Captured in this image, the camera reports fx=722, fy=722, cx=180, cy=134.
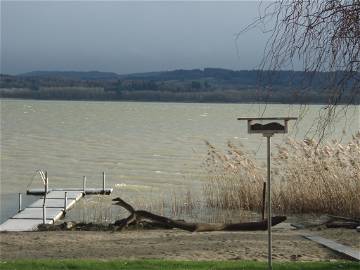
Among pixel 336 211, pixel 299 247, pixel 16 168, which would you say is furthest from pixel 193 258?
pixel 16 168

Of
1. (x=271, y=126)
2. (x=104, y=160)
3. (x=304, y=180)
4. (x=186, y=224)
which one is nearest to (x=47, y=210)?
(x=186, y=224)

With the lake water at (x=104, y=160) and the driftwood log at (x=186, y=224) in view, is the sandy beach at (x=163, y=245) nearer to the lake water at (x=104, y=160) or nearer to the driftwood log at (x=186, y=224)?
the driftwood log at (x=186, y=224)

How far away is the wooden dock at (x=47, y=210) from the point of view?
13.9 meters

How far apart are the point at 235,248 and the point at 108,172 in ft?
54.6

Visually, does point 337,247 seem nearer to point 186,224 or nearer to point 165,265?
point 165,265

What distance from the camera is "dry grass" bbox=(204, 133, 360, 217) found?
48.7 ft

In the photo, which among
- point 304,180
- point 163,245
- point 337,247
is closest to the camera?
point 337,247

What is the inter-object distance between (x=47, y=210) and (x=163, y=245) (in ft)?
19.9

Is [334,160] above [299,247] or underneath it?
above

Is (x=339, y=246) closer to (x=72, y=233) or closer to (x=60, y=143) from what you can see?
(x=72, y=233)

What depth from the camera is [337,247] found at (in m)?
10.2

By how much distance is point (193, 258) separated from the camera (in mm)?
9453

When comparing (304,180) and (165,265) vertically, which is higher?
(304,180)

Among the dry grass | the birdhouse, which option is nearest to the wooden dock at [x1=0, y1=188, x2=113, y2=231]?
the dry grass
